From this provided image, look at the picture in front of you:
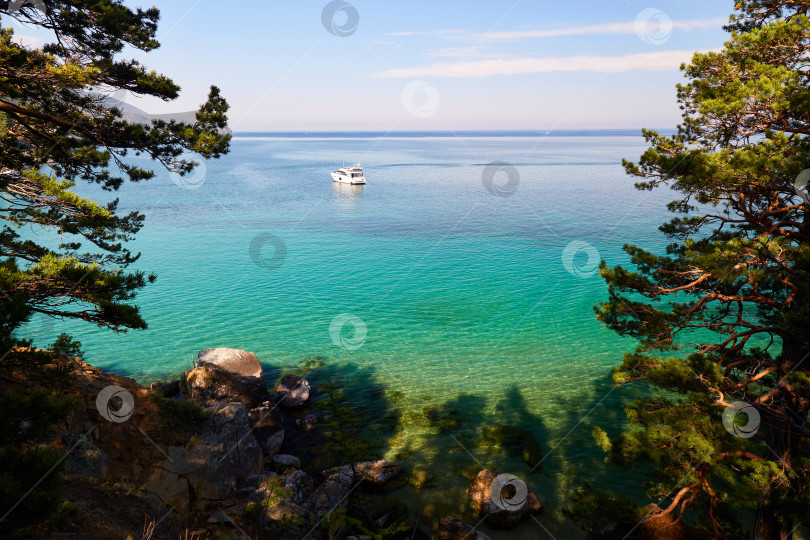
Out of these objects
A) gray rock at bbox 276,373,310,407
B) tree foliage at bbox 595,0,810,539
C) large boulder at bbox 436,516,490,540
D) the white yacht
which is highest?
the white yacht

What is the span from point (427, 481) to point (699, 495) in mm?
8720

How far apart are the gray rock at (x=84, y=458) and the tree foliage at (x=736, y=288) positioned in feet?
46.2

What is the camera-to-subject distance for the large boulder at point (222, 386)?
63.9 feet

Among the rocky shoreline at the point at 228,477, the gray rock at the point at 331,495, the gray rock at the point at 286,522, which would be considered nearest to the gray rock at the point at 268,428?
the rocky shoreline at the point at 228,477

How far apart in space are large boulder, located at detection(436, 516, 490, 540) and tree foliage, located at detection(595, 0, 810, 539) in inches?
194

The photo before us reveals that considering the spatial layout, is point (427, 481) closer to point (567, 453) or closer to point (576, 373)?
point (567, 453)

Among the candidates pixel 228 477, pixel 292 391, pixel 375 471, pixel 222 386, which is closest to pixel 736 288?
pixel 375 471

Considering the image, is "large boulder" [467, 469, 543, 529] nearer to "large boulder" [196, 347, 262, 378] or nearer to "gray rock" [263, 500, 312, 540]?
"gray rock" [263, 500, 312, 540]

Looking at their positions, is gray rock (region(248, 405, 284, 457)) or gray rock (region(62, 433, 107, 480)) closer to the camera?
gray rock (region(62, 433, 107, 480))

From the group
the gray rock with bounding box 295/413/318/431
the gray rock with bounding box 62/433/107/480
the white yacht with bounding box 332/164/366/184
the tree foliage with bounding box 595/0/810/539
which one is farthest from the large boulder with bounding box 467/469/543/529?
the white yacht with bounding box 332/164/366/184

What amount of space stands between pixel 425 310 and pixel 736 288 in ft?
82.3

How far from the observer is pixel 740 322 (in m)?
10.9

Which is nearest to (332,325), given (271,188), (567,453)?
(567,453)

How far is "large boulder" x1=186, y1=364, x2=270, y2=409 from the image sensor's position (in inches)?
767
